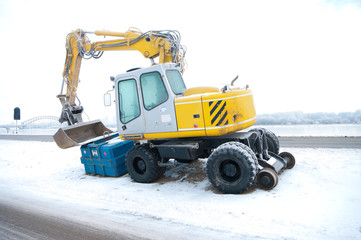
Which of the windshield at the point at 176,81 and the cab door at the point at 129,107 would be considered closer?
the windshield at the point at 176,81

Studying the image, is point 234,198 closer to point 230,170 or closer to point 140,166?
point 230,170

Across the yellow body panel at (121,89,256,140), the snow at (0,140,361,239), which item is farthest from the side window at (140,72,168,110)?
the snow at (0,140,361,239)

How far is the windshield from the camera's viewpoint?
5841 mm

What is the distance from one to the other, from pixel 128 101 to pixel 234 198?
11.1ft

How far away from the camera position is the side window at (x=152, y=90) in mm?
5707

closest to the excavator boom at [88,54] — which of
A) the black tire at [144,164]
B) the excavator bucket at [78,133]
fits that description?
the excavator bucket at [78,133]

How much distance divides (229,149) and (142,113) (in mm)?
2286

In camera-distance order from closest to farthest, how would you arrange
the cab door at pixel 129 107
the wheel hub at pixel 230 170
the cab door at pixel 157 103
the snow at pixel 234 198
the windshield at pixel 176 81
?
the snow at pixel 234 198
the wheel hub at pixel 230 170
the cab door at pixel 157 103
the windshield at pixel 176 81
the cab door at pixel 129 107

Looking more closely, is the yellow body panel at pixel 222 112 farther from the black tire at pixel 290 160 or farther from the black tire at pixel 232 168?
the black tire at pixel 290 160

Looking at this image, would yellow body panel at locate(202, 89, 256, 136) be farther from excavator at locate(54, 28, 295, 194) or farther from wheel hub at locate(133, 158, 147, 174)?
wheel hub at locate(133, 158, 147, 174)

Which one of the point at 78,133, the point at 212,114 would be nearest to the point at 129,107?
the point at 212,114

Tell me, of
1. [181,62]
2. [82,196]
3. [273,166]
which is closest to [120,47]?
[181,62]

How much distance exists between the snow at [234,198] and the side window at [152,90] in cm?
192

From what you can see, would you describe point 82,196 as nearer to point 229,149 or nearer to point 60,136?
point 60,136
